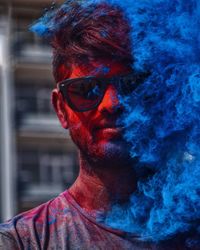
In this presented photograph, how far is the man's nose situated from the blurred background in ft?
39.1

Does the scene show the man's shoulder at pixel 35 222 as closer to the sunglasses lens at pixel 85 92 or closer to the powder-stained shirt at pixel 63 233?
the powder-stained shirt at pixel 63 233

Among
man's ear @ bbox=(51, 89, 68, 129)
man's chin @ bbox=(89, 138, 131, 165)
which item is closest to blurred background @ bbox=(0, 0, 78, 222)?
man's ear @ bbox=(51, 89, 68, 129)

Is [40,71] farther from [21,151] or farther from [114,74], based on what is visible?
[114,74]

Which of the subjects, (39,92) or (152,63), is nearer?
(152,63)

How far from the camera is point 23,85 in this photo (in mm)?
16281

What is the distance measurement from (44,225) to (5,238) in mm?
98

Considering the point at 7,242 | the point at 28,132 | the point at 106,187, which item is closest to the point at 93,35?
the point at 106,187

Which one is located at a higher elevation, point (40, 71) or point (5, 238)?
point (40, 71)

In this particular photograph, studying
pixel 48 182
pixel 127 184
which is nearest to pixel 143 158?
pixel 127 184

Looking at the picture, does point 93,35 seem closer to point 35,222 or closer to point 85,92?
point 85,92

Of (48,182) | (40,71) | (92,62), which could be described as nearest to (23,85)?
(40,71)

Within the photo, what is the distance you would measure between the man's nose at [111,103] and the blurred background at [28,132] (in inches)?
469

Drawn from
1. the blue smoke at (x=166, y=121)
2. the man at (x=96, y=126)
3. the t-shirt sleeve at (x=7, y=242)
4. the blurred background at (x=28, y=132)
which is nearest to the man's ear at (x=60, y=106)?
the man at (x=96, y=126)

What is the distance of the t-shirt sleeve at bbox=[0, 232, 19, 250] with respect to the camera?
2528 millimetres
